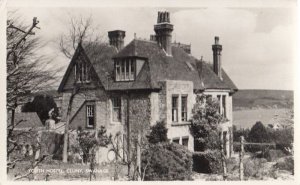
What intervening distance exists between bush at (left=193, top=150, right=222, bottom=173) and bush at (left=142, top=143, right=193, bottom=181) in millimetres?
167

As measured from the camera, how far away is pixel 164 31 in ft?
19.7

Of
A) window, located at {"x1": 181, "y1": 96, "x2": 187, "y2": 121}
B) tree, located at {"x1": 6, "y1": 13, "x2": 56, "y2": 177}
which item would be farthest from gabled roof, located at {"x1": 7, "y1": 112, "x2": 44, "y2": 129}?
window, located at {"x1": 181, "y1": 96, "x2": 187, "y2": 121}

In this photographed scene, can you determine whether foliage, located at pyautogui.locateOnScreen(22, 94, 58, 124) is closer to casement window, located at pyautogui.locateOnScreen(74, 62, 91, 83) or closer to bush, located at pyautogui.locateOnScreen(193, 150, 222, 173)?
casement window, located at pyautogui.locateOnScreen(74, 62, 91, 83)

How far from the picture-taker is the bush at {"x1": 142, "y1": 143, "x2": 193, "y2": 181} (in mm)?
5070

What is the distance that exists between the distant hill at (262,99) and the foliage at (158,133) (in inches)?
45.4

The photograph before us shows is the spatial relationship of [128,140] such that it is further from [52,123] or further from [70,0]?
[70,0]

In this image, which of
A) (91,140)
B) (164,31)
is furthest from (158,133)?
(164,31)

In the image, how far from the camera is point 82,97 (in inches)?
246

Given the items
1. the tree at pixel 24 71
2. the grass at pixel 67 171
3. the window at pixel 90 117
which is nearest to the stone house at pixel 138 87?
Result: the window at pixel 90 117

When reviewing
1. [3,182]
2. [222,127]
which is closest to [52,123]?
[3,182]

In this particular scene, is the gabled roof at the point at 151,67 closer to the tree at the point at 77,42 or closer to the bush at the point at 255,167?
the tree at the point at 77,42

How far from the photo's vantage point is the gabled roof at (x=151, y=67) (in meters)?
6.21

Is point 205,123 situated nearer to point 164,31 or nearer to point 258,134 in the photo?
point 258,134

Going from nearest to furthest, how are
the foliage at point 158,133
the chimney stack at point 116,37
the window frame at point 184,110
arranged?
1. the chimney stack at point 116,37
2. the foliage at point 158,133
3. the window frame at point 184,110
